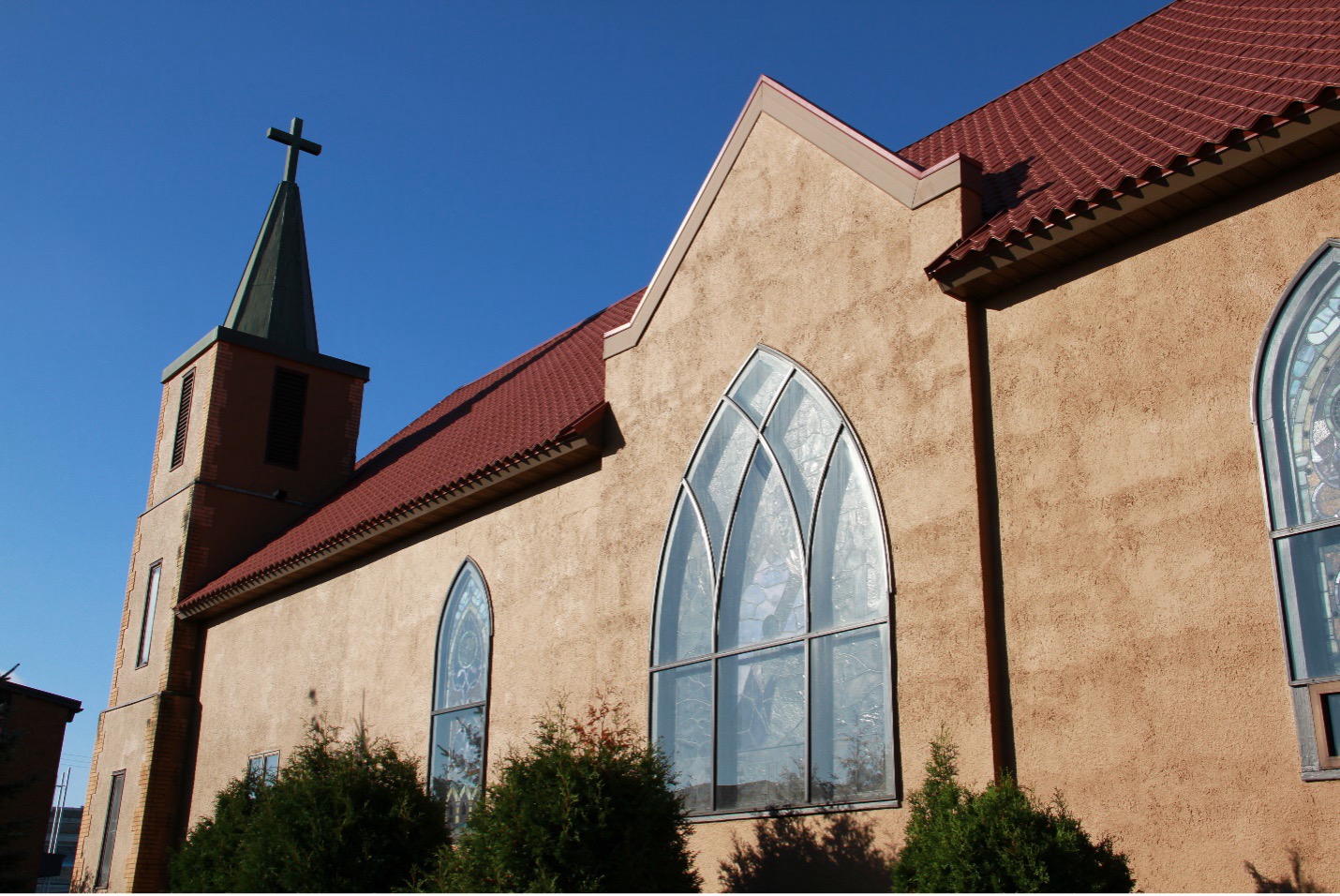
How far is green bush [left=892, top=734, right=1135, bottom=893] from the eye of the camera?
7227 mm

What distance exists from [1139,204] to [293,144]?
21458 millimetres

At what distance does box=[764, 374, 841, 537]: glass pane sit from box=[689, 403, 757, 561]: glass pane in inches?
14.5

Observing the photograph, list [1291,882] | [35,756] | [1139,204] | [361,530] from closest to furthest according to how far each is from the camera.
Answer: [1291,882]
[1139,204]
[361,530]
[35,756]

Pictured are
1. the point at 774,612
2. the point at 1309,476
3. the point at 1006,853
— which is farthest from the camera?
Result: the point at 774,612

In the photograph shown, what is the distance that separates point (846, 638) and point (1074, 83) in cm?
733

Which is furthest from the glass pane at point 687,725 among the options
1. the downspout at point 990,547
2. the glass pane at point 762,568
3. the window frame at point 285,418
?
the window frame at point 285,418

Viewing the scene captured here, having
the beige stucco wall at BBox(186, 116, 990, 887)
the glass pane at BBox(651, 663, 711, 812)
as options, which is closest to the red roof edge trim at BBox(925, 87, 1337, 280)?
the beige stucco wall at BBox(186, 116, 990, 887)

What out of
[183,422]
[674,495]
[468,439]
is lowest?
[674,495]

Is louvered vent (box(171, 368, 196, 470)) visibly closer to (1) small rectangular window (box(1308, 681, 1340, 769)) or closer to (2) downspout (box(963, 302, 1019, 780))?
(2) downspout (box(963, 302, 1019, 780))

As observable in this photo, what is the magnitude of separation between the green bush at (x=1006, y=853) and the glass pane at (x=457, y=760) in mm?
7019

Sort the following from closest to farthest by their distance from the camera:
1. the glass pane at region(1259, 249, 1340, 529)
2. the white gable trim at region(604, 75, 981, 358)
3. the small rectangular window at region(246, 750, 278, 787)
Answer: the glass pane at region(1259, 249, 1340, 529) < the white gable trim at region(604, 75, 981, 358) < the small rectangular window at region(246, 750, 278, 787)

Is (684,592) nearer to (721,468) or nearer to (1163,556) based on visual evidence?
(721,468)

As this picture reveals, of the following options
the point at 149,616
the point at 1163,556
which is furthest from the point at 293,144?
the point at 1163,556

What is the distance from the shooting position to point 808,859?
9852 mm
